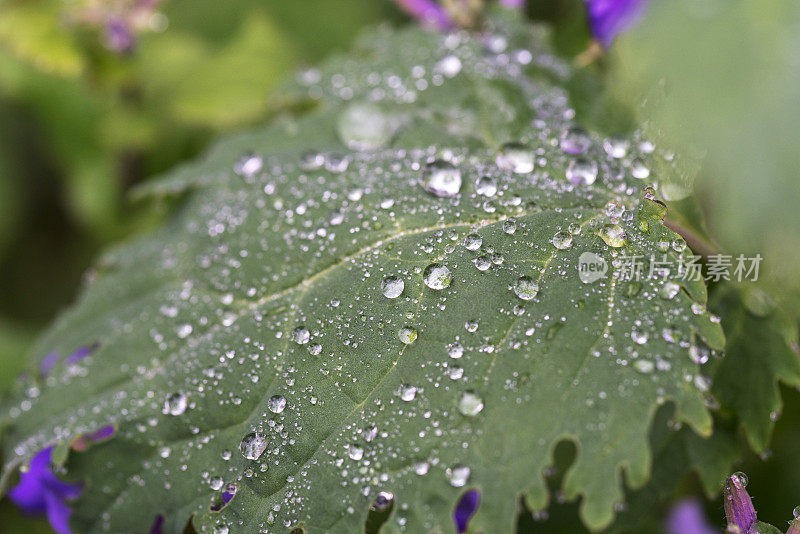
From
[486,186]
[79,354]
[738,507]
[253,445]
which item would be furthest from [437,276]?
[79,354]

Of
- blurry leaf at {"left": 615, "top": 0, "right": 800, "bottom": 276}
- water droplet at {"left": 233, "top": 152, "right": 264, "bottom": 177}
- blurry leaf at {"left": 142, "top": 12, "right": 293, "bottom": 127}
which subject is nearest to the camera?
blurry leaf at {"left": 615, "top": 0, "right": 800, "bottom": 276}

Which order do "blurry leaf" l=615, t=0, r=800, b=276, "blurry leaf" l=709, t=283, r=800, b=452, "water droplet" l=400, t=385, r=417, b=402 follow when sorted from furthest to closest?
A: "blurry leaf" l=709, t=283, r=800, b=452, "water droplet" l=400, t=385, r=417, b=402, "blurry leaf" l=615, t=0, r=800, b=276

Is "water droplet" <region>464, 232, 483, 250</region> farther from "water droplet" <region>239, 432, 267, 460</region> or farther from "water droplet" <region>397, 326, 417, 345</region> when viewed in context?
"water droplet" <region>239, 432, 267, 460</region>

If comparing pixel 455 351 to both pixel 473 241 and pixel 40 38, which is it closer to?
pixel 473 241

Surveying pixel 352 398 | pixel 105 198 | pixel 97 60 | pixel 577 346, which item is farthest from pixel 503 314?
pixel 105 198

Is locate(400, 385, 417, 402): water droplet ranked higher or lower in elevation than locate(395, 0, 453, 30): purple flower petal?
lower

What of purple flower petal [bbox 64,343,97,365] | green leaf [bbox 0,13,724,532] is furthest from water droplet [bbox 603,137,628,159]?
purple flower petal [bbox 64,343,97,365]

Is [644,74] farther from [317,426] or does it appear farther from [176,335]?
[176,335]
